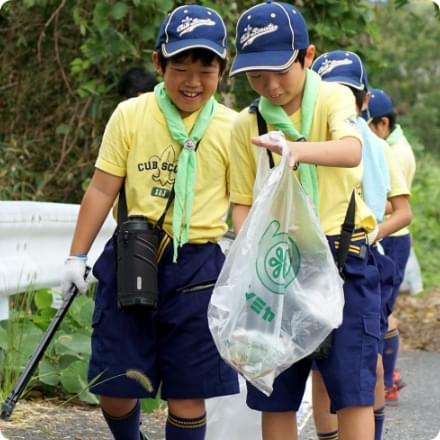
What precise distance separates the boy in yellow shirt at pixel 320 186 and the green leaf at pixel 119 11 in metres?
3.94

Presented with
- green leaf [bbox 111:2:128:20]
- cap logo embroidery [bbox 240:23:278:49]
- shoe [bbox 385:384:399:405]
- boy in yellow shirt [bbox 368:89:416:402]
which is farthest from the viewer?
green leaf [bbox 111:2:128:20]

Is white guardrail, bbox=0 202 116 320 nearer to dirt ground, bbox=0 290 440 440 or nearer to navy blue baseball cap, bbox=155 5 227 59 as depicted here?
dirt ground, bbox=0 290 440 440

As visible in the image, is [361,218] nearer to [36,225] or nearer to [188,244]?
[188,244]

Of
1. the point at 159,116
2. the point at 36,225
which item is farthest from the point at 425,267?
the point at 159,116

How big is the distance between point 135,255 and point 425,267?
396 inches

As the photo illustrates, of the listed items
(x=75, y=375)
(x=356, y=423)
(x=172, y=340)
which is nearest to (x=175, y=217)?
(x=172, y=340)

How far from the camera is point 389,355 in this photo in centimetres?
694

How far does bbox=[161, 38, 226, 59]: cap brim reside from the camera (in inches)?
175

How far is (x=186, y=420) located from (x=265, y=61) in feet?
4.79

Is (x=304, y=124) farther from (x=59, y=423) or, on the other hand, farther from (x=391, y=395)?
(x=391, y=395)

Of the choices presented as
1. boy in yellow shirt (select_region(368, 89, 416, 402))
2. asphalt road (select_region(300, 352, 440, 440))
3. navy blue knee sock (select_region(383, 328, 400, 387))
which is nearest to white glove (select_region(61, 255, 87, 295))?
asphalt road (select_region(300, 352, 440, 440))

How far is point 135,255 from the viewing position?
449 centimetres

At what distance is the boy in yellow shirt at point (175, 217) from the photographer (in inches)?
179

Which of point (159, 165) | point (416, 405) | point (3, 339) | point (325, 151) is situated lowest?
point (416, 405)
